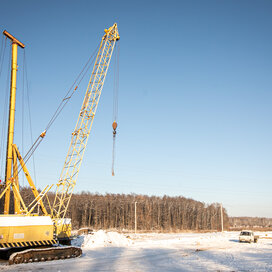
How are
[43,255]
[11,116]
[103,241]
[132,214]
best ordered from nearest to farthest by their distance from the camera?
[43,255], [11,116], [103,241], [132,214]

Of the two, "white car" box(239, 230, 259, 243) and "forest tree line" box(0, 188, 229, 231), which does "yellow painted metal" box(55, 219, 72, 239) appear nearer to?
"white car" box(239, 230, 259, 243)

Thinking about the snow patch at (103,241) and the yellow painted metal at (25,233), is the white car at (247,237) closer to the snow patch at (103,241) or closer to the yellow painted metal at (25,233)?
the snow patch at (103,241)

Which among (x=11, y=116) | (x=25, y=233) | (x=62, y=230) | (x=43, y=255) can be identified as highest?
(x=11, y=116)

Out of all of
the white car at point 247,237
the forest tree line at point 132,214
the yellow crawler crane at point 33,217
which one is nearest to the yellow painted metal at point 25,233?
the yellow crawler crane at point 33,217

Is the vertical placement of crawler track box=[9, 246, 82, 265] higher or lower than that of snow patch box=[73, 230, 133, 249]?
higher

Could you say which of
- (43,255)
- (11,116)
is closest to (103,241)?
(43,255)

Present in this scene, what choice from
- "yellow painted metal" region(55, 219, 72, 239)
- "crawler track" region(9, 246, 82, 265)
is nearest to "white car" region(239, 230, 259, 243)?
"yellow painted metal" region(55, 219, 72, 239)

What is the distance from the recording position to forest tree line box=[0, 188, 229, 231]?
76188 millimetres

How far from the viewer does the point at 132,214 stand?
8206 cm

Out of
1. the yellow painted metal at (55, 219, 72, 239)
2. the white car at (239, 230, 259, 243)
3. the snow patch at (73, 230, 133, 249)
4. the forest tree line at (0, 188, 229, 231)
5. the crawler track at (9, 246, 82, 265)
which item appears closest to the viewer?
the crawler track at (9, 246, 82, 265)

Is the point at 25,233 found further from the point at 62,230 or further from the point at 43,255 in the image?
the point at 62,230

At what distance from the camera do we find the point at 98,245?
2958 centimetres

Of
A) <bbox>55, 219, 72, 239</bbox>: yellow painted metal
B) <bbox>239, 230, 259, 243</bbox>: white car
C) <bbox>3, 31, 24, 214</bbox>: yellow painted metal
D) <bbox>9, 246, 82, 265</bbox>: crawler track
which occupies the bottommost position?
<bbox>239, 230, 259, 243</bbox>: white car

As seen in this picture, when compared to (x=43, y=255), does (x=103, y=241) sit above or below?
below
